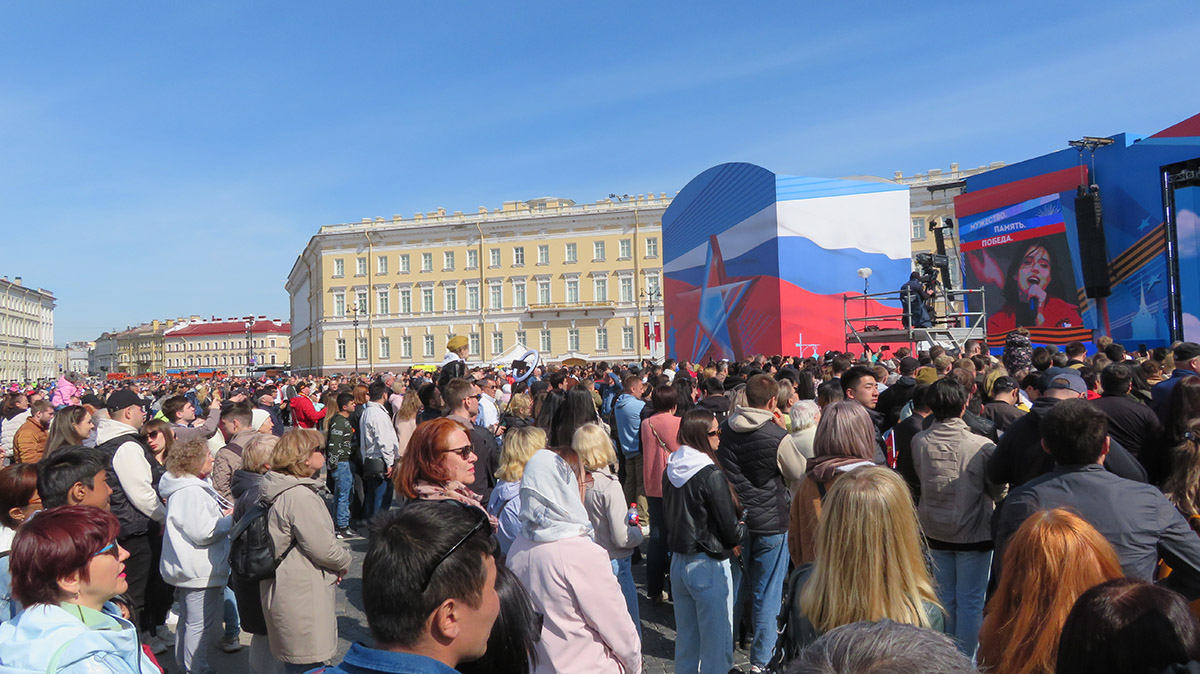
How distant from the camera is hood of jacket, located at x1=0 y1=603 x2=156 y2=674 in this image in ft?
7.23

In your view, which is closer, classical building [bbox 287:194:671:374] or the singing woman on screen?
the singing woman on screen

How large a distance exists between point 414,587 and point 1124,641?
54.6 inches

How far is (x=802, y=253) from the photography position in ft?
57.0

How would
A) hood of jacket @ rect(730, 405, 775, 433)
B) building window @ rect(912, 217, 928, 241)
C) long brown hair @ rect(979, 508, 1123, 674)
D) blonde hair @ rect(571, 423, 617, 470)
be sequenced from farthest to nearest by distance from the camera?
building window @ rect(912, 217, 928, 241)
hood of jacket @ rect(730, 405, 775, 433)
blonde hair @ rect(571, 423, 617, 470)
long brown hair @ rect(979, 508, 1123, 674)

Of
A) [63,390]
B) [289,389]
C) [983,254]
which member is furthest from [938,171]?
[63,390]

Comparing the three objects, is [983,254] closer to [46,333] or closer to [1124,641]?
[1124,641]

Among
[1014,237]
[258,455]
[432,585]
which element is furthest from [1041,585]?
[1014,237]

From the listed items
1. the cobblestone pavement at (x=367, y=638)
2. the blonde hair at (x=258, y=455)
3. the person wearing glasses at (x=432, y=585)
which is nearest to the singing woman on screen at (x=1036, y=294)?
the cobblestone pavement at (x=367, y=638)

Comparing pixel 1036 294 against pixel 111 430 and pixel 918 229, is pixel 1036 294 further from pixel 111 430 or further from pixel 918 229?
pixel 918 229

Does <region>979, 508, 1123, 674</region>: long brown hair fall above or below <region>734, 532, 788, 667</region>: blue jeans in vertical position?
above

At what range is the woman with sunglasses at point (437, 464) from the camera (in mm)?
3631

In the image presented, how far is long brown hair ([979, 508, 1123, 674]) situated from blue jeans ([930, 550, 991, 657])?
2.10 metres

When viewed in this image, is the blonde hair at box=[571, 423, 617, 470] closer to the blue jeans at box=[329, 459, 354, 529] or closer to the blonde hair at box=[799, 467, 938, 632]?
the blonde hair at box=[799, 467, 938, 632]

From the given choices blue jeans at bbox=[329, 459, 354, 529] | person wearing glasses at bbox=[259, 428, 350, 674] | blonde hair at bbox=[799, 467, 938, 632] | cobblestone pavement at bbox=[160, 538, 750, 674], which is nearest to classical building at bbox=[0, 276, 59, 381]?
blue jeans at bbox=[329, 459, 354, 529]
